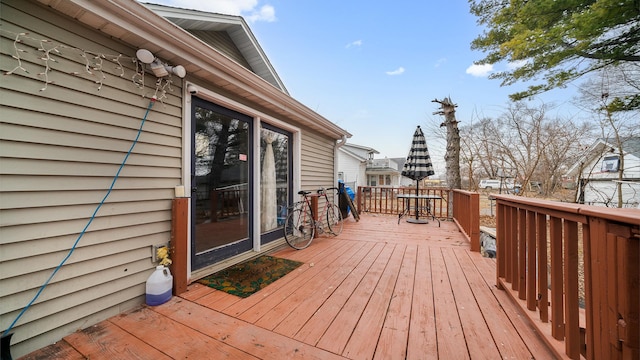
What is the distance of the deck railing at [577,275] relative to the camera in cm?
86

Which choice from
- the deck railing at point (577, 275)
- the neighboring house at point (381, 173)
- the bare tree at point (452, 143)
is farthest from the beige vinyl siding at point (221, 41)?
the neighboring house at point (381, 173)

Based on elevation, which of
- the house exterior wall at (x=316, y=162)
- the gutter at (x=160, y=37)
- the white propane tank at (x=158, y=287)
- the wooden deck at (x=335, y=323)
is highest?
the gutter at (x=160, y=37)

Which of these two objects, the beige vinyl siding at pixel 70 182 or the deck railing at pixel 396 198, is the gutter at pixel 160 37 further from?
the deck railing at pixel 396 198

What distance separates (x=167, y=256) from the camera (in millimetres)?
2090

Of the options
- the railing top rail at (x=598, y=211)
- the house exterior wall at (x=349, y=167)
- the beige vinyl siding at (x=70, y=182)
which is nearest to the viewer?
the railing top rail at (x=598, y=211)

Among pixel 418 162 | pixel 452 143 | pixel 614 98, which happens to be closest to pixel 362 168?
pixel 452 143

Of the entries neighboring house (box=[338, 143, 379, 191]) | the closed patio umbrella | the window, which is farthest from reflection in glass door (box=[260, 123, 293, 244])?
neighboring house (box=[338, 143, 379, 191])

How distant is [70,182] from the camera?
158 centimetres

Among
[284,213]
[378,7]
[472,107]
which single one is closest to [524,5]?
[378,7]

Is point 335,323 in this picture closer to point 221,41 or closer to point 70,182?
point 70,182

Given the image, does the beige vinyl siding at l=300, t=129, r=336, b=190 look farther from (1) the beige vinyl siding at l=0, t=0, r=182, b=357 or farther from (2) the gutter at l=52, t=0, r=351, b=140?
(1) the beige vinyl siding at l=0, t=0, r=182, b=357

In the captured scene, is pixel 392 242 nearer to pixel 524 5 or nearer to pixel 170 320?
pixel 170 320

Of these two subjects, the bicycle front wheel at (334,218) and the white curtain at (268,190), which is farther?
the bicycle front wheel at (334,218)

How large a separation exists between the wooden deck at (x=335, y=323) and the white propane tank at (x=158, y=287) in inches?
2.2
